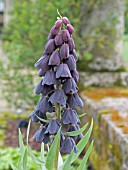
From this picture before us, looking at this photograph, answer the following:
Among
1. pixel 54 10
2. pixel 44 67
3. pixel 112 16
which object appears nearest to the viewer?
pixel 44 67

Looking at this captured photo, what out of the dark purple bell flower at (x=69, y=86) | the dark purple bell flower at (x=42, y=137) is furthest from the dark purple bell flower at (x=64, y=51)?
the dark purple bell flower at (x=42, y=137)

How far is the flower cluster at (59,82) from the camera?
2.04 meters

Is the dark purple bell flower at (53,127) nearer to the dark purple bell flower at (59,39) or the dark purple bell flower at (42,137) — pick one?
the dark purple bell flower at (42,137)

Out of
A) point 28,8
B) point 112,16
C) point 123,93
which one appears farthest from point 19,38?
point 123,93

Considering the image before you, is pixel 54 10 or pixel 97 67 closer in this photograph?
pixel 54 10

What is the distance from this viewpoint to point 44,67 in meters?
2.07

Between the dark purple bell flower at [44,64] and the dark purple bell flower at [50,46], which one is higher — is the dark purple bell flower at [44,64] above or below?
below

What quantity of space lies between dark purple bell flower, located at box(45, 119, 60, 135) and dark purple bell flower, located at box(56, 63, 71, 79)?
0.23 meters

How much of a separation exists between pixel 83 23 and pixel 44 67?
4338mm

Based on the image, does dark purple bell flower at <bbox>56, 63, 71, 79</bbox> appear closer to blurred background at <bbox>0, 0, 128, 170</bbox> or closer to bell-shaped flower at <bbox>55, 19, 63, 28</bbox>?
bell-shaped flower at <bbox>55, 19, 63, 28</bbox>

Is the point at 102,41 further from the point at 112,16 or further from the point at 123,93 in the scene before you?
the point at 123,93

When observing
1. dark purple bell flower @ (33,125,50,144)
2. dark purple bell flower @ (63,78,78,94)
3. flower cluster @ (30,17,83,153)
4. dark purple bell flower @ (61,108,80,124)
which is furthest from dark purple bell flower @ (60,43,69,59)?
dark purple bell flower @ (33,125,50,144)

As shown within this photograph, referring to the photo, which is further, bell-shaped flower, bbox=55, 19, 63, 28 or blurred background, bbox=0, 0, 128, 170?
blurred background, bbox=0, 0, 128, 170

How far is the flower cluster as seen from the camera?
204cm
